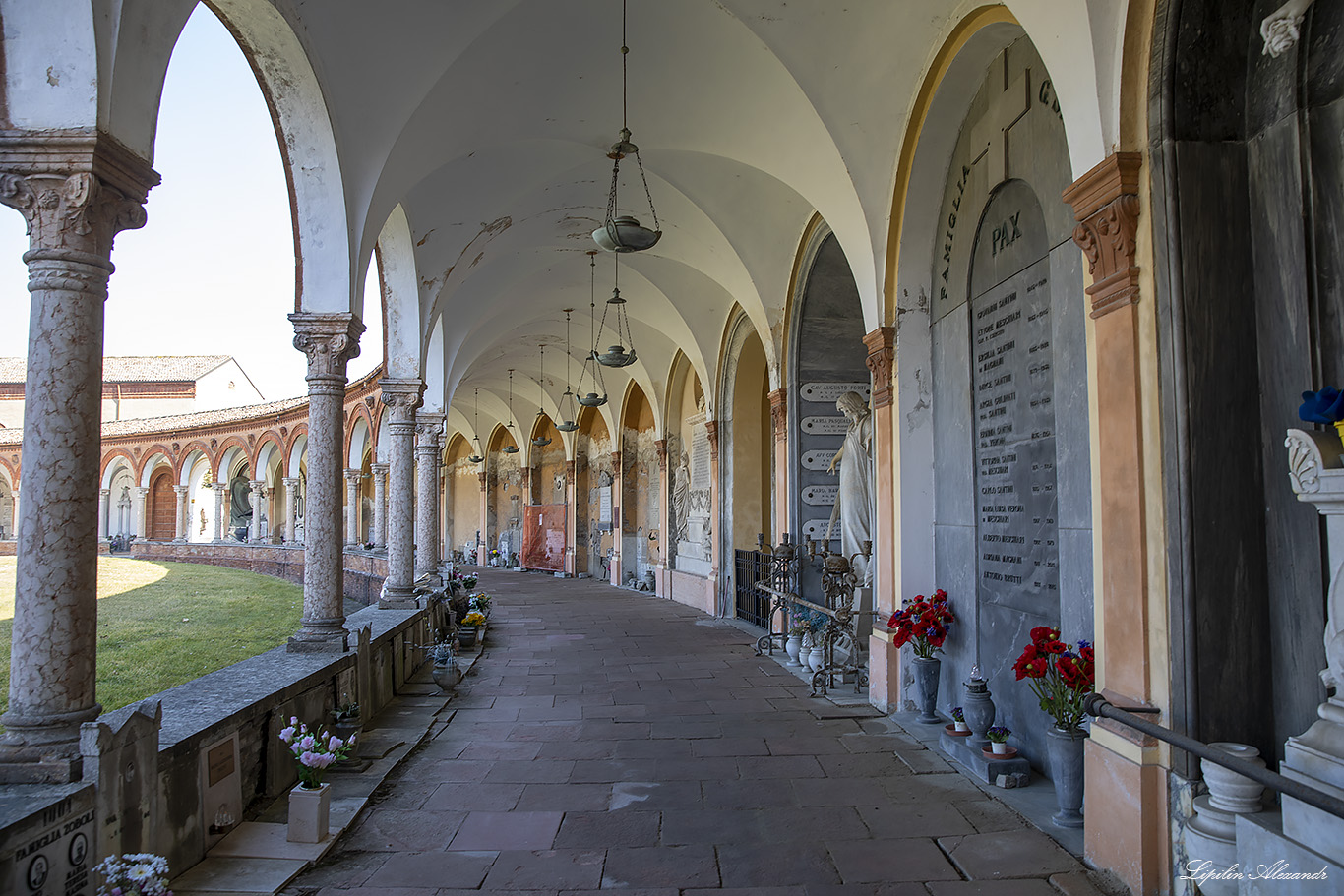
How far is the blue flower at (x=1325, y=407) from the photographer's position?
2.59 metres

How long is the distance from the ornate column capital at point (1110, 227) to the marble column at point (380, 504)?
1857 centimetres

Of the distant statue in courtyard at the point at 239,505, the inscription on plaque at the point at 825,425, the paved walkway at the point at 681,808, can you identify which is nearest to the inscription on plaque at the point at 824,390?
the inscription on plaque at the point at 825,425

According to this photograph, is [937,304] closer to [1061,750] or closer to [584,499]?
[1061,750]

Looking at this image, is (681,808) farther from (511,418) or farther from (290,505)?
(290,505)

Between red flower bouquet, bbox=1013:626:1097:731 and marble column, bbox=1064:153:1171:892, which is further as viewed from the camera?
red flower bouquet, bbox=1013:626:1097:731

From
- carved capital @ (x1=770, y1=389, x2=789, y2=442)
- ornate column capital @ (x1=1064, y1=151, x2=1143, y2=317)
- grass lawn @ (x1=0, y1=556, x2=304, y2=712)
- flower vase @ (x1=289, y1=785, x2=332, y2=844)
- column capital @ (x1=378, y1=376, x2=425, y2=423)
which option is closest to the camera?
ornate column capital @ (x1=1064, y1=151, x2=1143, y2=317)

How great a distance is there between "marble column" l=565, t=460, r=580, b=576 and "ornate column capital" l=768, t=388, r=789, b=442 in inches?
500

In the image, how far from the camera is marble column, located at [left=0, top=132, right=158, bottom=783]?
3098 millimetres

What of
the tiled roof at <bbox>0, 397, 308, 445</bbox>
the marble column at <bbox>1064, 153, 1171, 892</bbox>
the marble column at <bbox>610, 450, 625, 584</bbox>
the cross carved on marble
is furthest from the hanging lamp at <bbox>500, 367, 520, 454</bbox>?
the marble column at <bbox>1064, 153, 1171, 892</bbox>

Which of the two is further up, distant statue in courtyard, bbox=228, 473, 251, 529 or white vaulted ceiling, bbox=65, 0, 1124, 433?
white vaulted ceiling, bbox=65, 0, 1124, 433

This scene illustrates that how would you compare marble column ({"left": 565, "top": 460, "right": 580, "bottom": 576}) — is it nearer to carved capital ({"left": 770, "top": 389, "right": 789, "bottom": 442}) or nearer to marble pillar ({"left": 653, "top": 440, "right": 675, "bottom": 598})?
marble pillar ({"left": 653, "top": 440, "right": 675, "bottom": 598})

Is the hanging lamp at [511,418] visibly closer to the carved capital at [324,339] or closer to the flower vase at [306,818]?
the carved capital at [324,339]

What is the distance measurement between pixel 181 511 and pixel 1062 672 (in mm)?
32908

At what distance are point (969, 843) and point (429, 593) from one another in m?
7.95
